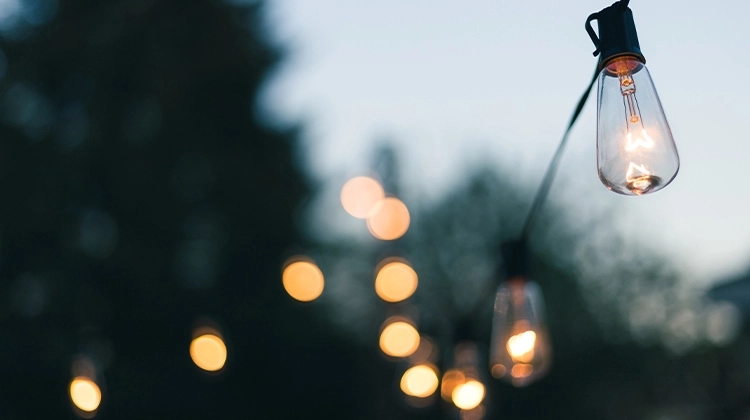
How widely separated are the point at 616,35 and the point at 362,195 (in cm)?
545

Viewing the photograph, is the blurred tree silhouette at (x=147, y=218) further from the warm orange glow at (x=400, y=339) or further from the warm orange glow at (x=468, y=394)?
the warm orange glow at (x=468, y=394)

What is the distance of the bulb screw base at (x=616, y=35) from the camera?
5.93 feet

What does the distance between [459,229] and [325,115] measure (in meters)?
5.30

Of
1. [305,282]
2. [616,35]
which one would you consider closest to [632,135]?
[616,35]

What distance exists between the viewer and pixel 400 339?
6.96m

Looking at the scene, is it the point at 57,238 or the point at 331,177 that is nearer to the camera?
the point at 57,238

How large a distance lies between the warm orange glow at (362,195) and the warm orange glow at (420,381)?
1338 mm

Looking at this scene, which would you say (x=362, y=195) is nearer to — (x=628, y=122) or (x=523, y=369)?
(x=523, y=369)

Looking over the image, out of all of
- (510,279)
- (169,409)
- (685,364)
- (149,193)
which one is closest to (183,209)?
(149,193)

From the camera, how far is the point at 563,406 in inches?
648

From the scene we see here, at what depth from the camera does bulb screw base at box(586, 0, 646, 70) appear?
181 centimetres

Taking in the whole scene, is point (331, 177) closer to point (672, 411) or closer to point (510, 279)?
point (672, 411)

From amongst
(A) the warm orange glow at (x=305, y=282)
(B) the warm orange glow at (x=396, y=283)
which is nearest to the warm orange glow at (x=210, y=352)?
(A) the warm orange glow at (x=305, y=282)

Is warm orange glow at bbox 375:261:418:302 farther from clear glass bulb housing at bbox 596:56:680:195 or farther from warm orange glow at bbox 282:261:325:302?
clear glass bulb housing at bbox 596:56:680:195
